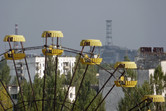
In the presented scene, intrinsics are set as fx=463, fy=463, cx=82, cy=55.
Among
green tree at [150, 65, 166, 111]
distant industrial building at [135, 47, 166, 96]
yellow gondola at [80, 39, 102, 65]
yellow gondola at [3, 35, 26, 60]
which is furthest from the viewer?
distant industrial building at [135, 47, 166, 96]

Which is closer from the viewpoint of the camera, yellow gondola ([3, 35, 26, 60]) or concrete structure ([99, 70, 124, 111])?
yellow gondola ([3, 35, 26, 60])

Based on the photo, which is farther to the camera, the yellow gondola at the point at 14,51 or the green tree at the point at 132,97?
the green tree at the point at 132,97

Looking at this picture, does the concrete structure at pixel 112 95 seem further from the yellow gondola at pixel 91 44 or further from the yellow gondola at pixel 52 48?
the yellow gondola at pixel 52 48

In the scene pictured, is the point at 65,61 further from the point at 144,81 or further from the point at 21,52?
the point at 21,52

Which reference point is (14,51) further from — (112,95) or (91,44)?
(112,95)

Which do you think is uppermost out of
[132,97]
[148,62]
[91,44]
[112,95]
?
[91,44]

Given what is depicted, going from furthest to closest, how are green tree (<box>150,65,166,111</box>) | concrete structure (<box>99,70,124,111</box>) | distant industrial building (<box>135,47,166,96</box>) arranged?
distant industrial building (<box>135,47,166,96</box>) < concrete structure (<box>99,70,124,111</box>) < green tree (<box>150,65,166,111</box>)

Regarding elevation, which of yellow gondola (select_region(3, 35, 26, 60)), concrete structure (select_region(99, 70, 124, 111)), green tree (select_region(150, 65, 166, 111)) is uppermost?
yellow gondola (select_region(3, 35, 26, 60))

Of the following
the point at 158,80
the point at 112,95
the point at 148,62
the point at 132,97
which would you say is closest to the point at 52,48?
the point at 132,97

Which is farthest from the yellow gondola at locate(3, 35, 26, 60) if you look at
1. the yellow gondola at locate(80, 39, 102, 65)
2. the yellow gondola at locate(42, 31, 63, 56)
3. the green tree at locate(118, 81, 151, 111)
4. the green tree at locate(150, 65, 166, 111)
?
the green tree at locate(150, 65, 166, 111)

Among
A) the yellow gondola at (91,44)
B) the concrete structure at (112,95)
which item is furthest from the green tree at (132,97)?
the yellow gondola at (91,44)

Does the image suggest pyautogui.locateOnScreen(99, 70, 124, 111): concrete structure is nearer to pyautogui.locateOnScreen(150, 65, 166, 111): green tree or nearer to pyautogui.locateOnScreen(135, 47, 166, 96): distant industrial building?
pyautogui.locateOnScreen(135, 47, 166, 96): distant industrial building

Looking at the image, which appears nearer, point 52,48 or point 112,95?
point 52,48

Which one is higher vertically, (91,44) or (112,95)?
(91,44)
